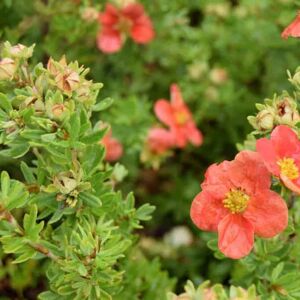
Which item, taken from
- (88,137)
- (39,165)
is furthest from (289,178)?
(39,165)

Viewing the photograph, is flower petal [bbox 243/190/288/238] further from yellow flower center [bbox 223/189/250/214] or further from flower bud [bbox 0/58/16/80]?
flower bud [bbox 0/58/16/80]

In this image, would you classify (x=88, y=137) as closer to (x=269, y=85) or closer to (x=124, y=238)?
(x=124, y=238)

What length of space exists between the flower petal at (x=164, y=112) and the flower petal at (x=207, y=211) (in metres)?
1.07

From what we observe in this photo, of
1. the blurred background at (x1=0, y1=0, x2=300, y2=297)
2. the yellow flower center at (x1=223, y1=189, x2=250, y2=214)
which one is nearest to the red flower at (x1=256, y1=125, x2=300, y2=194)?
the yellow flower center at (x1=223, y1=189, x2=250, y2=214)

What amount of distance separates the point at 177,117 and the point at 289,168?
1132mm

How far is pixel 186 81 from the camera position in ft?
9.19

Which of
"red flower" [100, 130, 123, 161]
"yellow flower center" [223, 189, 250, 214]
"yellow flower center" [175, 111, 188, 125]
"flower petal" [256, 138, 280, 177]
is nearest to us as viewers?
"flower petal" [256, 138, 280, 177]

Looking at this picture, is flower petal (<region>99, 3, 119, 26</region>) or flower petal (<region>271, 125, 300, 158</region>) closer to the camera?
flower petal (<region>271, 125, 300, 158</region>)

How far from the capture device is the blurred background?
2.50m

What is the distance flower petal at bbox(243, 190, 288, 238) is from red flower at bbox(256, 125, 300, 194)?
0.05 meters

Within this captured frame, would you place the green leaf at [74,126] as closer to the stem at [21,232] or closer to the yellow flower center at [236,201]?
the stem at [21,232]

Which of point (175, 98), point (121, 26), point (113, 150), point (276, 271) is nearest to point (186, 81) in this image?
point (175, 98)

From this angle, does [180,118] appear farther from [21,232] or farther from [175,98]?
[21,232]

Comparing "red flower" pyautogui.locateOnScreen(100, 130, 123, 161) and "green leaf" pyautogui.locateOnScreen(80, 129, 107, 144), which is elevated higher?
"green leaf" pyautogui.locateOnScreen(80, 129, 107, 144)
